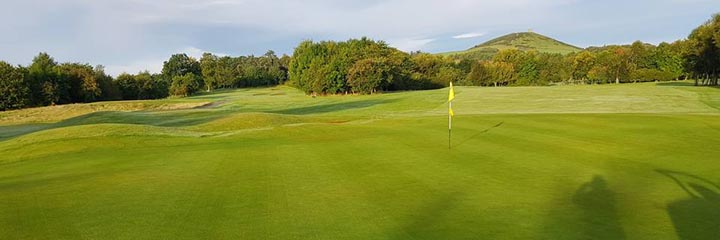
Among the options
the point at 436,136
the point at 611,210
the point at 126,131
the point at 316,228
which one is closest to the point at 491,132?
the point at 436,136

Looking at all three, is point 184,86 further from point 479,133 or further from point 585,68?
point 479,133

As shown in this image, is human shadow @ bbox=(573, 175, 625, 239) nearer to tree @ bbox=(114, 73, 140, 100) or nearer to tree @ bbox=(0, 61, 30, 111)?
tree @ bbox=(0, 61, 30, 111)

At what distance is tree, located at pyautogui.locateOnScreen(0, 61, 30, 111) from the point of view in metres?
65.1

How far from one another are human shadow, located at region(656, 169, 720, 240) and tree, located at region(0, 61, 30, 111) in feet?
253

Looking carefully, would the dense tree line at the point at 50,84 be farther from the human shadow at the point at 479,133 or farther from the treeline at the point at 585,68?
the treeline at the point at 585,68

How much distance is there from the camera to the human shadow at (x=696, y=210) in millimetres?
7302

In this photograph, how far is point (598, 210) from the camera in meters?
8.72

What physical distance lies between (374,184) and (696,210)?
6010 millimetres

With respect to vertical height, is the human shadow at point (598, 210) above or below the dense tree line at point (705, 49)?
below

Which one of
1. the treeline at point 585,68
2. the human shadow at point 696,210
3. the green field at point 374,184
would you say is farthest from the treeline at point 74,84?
the human shadow at point 696,210

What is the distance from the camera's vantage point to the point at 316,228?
761 centimetres

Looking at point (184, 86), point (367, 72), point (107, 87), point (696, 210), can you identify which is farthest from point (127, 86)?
point (696, 210)

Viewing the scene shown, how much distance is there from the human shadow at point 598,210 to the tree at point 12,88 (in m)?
75.7

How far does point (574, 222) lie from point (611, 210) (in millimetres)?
1315
